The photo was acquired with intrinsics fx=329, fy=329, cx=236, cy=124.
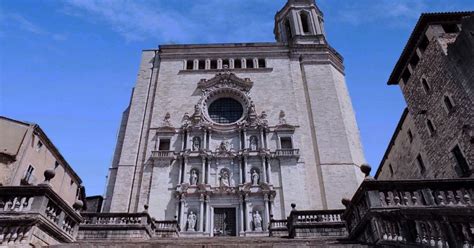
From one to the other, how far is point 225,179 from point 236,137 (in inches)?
149

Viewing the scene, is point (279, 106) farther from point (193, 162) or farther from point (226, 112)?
point (193, 162)

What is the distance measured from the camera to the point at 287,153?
23812 millimetres

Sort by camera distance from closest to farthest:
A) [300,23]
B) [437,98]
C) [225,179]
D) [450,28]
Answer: [437,98], [450,28], [225,179], [300,23]

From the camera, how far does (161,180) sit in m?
22.8

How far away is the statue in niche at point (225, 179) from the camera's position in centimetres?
2241

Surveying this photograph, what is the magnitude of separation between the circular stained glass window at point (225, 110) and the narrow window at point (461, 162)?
15.4 m

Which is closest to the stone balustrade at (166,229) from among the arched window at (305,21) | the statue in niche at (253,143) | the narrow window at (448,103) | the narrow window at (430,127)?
the statue in niche at (253,143)

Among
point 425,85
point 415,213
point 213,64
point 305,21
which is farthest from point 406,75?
point 415,213

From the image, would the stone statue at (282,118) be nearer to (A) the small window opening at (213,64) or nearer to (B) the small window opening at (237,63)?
(B) the small window opening at (237,63)

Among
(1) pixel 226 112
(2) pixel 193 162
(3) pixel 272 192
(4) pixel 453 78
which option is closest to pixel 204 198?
(2) pixel 193 162

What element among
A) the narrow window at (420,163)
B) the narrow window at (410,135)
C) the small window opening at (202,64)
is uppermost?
the small window opening at (202,64)

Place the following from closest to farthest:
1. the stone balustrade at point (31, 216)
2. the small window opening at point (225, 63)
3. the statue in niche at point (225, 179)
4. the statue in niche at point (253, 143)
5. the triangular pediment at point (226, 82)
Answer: the stone balustrade at point (31, 216) < the statue in niche at point (225, 179) < the statue in niche at point (253, 143) < the triangular pediment at point (226, 82) < the small window opening at point (225, 63)

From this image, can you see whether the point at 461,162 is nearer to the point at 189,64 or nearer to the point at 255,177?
the point at 255,177

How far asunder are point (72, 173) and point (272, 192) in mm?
16212
